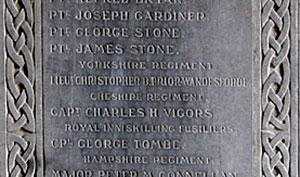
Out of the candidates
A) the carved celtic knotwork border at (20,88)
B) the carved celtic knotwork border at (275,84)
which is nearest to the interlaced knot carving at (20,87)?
the carved celtic knotwork border at (20,88)

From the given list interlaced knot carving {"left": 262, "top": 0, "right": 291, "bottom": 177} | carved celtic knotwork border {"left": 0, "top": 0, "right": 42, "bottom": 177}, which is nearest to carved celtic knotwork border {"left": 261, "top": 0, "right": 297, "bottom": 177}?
interlaced knot carving {"left": 262, "top": 0, "right": 291, "bottom": 177}

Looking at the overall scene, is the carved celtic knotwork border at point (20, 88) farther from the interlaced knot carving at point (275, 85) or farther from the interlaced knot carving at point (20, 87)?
the interlaced knot carving at point (275, 85)

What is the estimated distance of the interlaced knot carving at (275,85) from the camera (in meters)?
1.68

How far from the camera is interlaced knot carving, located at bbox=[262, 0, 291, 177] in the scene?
1.68 meters

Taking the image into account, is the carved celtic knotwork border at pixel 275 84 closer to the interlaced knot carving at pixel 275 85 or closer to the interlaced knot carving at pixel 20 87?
the interlaced knot carving at pixel 275 85

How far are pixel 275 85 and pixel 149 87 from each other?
1.31 ft

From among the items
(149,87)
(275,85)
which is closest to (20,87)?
(149,87)

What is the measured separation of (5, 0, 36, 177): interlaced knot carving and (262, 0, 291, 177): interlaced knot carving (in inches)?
28.6

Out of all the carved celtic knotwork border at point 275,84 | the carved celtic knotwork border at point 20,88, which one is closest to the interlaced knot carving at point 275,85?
the carved celtic knotwork border at point 275,84

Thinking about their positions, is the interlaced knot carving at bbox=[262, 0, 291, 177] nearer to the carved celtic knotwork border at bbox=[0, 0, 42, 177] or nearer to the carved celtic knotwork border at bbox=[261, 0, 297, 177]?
the carved celtic knotwork border at bbox=[261, 0, 297, 177]

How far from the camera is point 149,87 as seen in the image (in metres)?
1.68

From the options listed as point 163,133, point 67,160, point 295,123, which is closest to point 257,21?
point 295,123

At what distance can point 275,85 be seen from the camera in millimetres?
1688

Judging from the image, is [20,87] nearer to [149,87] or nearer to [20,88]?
[20,88]
